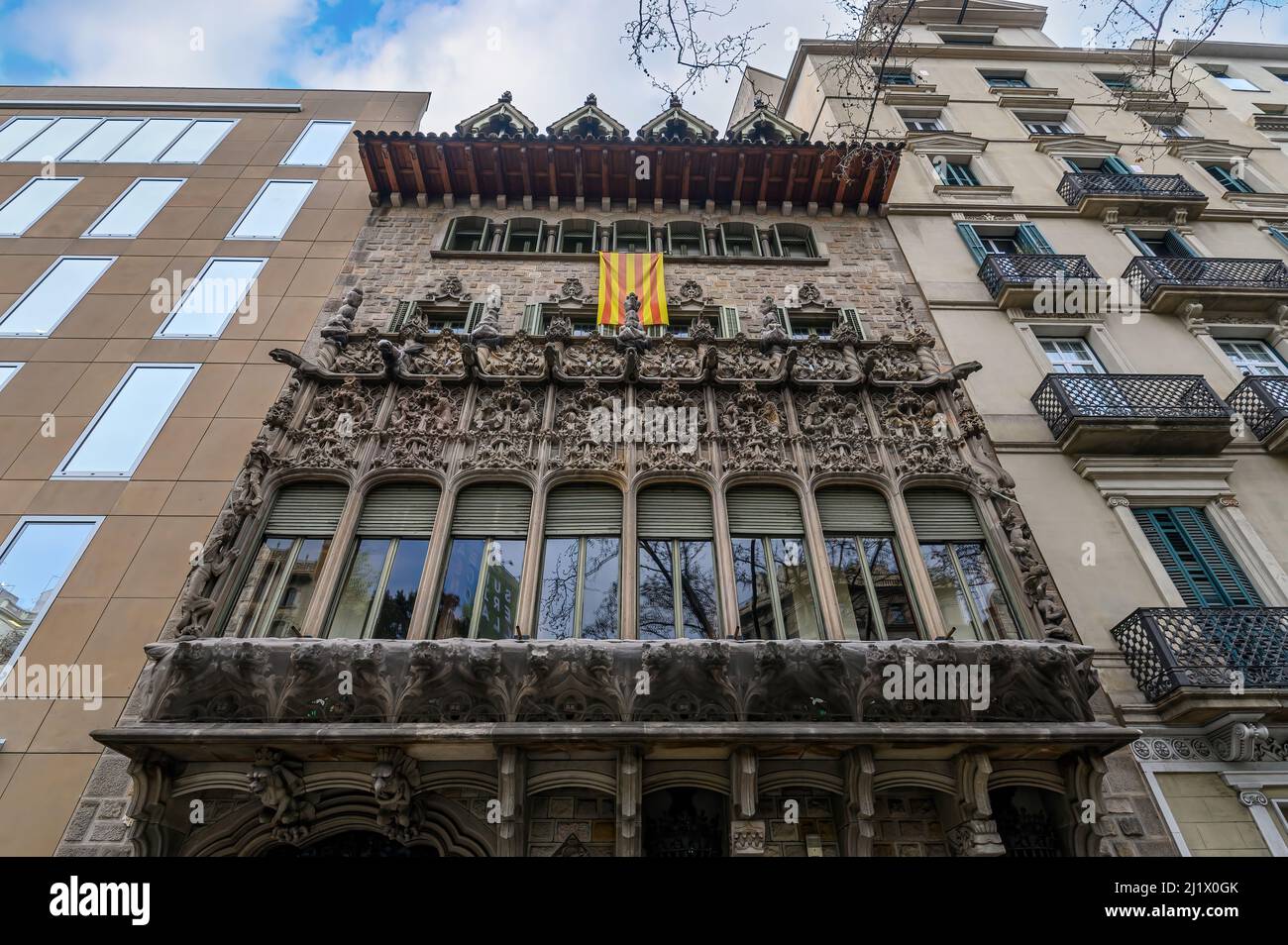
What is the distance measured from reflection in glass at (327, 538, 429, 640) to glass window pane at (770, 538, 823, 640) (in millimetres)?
5290

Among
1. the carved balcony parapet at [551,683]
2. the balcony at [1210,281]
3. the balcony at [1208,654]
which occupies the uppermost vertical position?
the balcony at [1210,281]

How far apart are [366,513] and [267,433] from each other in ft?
7.06

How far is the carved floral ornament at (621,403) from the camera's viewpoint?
982cm

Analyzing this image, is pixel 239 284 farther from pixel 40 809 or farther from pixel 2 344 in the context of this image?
pixel 40 809

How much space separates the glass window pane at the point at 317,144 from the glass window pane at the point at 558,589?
1426cm

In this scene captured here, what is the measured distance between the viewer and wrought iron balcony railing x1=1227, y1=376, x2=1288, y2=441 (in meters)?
11.3

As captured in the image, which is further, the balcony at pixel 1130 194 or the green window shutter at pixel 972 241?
the balcony at pixel 1130 194

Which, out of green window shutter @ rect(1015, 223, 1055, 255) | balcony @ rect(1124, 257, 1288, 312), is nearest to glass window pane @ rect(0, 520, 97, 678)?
green window shutter @ rect(1015, 223, 1055, 255)

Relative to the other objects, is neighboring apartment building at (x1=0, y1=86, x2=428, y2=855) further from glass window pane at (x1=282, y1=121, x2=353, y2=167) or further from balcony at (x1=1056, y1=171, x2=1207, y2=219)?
balcony at (x1=1056, y1=171, x2=1207, y2=219)

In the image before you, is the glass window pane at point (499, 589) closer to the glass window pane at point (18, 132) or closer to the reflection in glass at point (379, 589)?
the reflection in glass at point (379, 589)

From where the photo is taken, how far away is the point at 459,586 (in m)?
8.73

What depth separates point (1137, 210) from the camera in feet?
54.5

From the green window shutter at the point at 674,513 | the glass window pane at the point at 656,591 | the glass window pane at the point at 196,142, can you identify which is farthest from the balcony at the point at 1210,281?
the glass window pane at the point at 196,142
